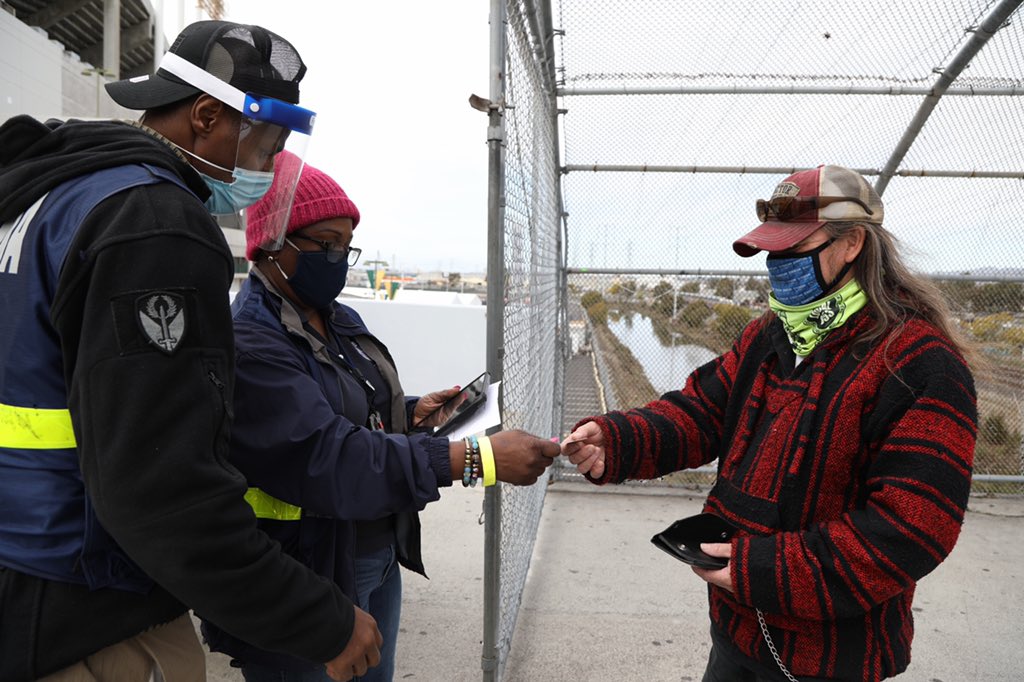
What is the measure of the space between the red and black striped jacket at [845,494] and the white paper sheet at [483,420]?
0.68 m

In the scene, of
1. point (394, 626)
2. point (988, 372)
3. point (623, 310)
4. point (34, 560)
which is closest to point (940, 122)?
point (623, 310)

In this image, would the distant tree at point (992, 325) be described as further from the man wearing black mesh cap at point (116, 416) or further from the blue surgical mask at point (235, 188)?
the man wearing black mesh cap at point (116, 416)

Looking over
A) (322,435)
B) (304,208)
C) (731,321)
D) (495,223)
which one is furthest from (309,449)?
(731,321)

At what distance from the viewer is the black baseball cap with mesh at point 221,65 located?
1399 millimetres

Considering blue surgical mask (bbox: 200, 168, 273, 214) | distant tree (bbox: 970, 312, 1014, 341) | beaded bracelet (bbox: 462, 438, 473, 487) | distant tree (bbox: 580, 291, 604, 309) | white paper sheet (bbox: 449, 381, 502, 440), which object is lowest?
beaded bracelet (bbox: 462, 438, 473, 487)

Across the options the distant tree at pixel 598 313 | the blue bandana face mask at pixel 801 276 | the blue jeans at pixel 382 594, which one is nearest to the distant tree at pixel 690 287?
the distant tree at pixel 598 313

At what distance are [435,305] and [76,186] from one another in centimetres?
1016

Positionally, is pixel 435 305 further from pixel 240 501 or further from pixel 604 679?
pixel 240 501

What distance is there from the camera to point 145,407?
A: 43.9 inches

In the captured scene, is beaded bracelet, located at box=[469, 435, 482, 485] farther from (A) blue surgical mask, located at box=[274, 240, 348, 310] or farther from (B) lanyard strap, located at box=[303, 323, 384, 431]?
(A) blue surgical mask, located at box=[274, 240, 348, 310]

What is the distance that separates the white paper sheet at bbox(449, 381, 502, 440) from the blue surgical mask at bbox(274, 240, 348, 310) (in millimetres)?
552

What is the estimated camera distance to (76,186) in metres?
1.19

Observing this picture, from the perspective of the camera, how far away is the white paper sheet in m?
1.99

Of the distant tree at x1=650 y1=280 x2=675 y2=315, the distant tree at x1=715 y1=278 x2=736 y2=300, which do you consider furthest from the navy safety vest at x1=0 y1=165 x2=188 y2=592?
the distant tree at x1=715 y1=278 x2=736 y2=300
